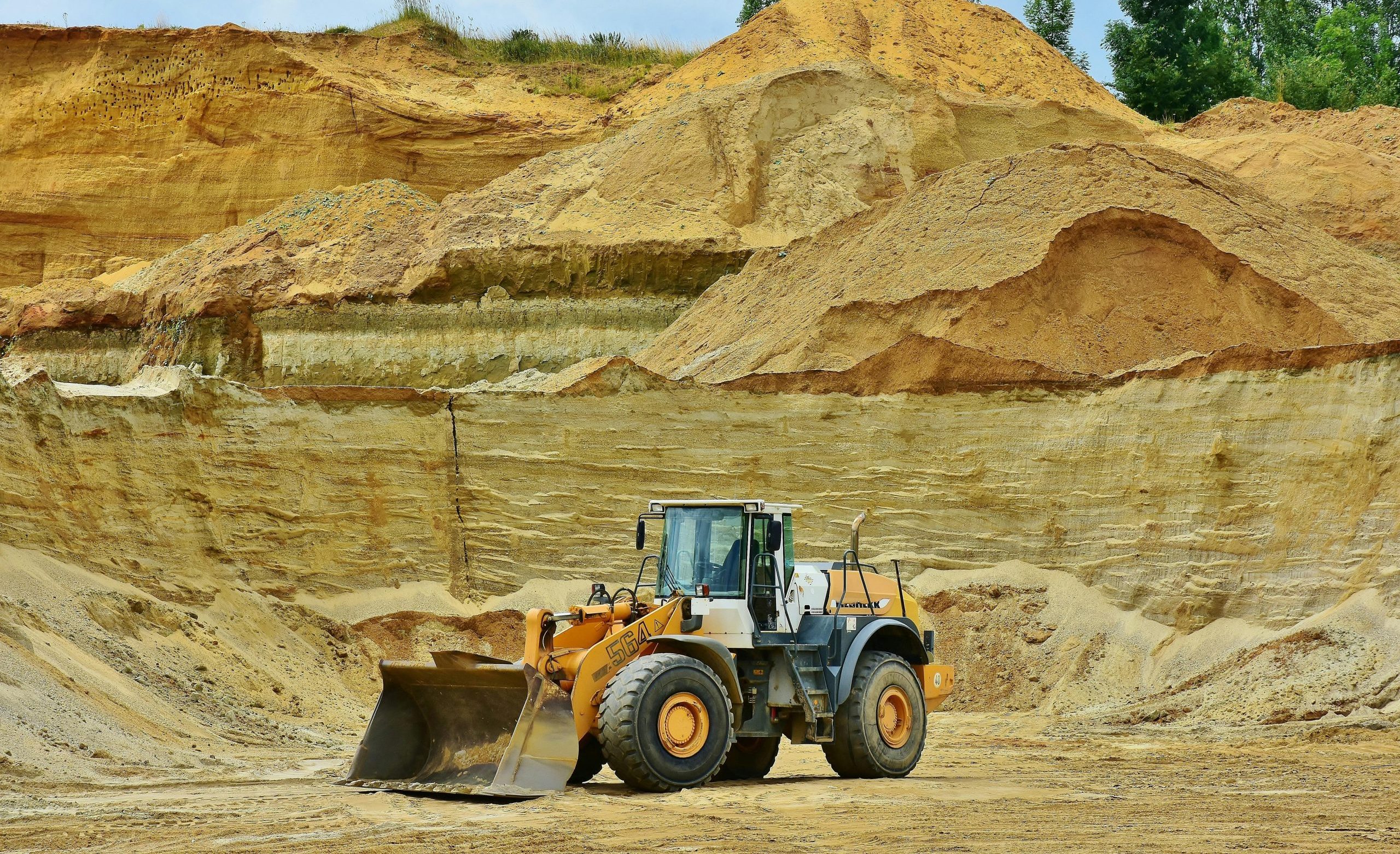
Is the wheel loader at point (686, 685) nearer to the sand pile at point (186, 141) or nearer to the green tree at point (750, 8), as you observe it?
the sand pile at point (186, 141)

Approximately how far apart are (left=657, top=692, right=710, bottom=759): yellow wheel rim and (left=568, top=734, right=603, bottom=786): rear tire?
2.72ft

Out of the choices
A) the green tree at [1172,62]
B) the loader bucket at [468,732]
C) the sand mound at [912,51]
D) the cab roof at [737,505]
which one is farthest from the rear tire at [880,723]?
the green tree at [1172,62]

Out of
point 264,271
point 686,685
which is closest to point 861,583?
point 686,685

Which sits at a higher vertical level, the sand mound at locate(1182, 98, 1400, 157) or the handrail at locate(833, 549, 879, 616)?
the sand mound at locate(1182, 98, 1400, 157)

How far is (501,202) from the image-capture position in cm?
3259

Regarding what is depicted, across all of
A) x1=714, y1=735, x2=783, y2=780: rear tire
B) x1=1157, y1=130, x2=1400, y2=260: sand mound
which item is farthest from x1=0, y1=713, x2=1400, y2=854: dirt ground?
x1=1157, y1=130, x2=1400, y2=260: sand mound

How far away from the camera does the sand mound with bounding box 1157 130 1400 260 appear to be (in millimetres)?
28688

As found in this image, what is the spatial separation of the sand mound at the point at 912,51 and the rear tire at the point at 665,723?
1099 inches

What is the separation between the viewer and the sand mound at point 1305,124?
33.0m

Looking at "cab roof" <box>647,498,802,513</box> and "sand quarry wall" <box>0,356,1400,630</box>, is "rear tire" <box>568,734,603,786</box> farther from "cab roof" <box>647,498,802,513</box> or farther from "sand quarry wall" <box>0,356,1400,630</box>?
"sand quarry wall" <box>0,356,1400,630</box>

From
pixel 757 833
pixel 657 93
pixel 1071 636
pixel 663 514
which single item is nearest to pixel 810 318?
pixel 1071 636

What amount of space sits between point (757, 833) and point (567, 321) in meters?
22.6

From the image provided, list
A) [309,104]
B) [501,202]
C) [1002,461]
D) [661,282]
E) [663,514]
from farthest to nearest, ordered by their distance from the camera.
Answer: [309,104] < [501,202] < [661,282] < [1002,461] < [663,514]

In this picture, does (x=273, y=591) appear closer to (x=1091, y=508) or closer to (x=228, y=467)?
(x=228, y=467)
